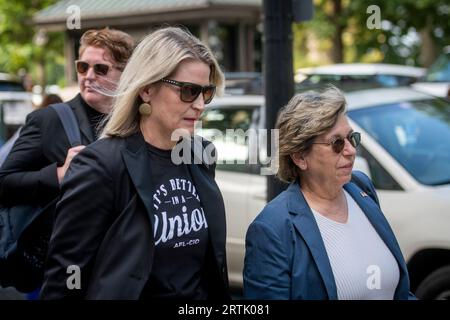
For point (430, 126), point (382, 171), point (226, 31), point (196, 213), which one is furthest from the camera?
point (226, 31)

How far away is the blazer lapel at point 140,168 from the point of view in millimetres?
2352

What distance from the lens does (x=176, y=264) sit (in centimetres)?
242

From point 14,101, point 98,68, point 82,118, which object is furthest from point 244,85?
point 14,101

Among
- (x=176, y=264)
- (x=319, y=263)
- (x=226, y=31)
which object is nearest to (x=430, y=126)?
(x=319, y=263)

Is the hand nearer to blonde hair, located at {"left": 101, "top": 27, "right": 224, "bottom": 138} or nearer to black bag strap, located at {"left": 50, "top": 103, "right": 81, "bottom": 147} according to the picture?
black bag strap, located at {"left": 50, "top": 103, "right": 81, "bottom": 147}

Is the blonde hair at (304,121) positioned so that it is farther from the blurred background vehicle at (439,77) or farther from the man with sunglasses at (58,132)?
the blurred background vehicle at (439,77)

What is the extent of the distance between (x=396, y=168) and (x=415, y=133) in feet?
2.14

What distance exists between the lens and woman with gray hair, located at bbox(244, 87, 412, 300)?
2592mm

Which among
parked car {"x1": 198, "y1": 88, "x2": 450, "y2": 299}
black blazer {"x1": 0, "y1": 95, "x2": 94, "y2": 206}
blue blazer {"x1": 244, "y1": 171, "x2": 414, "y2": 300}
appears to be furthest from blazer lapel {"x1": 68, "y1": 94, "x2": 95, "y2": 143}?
parked car {"x1": 198, "y1": 88, "x2": 450, "y2": 299}

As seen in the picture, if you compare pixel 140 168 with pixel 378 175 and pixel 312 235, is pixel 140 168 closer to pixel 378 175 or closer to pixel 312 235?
pixel 312 235

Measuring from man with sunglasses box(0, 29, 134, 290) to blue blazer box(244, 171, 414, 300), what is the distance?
0.81m

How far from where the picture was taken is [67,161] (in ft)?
9.64

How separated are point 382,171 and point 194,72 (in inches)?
110
